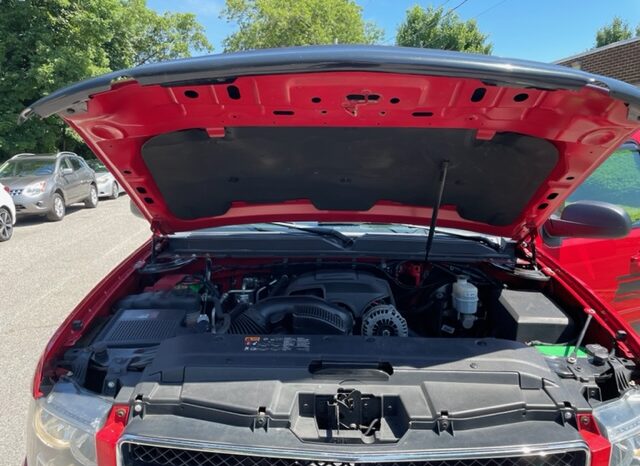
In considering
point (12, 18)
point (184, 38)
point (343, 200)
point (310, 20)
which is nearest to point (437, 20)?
point (310, 20)

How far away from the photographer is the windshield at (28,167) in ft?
34.4

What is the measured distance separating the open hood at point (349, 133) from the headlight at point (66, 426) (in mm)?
979

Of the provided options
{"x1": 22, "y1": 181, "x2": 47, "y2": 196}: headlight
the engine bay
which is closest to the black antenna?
the engine bay

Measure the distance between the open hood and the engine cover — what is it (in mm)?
414

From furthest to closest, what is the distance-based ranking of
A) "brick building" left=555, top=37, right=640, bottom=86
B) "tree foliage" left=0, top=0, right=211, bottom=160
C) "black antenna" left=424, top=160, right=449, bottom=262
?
"tree foliage" left=0, top=0, right=211, bottom=160
"brick building" left=555, top=37, right=640, bottom=86
"black antenna" left=424, top=160, right=449, bottom=262

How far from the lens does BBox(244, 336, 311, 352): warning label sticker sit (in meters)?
1.67

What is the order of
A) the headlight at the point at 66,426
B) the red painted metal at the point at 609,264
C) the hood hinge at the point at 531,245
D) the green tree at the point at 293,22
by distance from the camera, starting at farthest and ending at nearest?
the green tree at the point at 293,22 < the red painted metal at the point at 609,264 < the hood hinge at the point at 531,245 < the headlight at the point at 66,426

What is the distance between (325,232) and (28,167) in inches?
422

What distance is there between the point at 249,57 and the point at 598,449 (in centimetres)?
156

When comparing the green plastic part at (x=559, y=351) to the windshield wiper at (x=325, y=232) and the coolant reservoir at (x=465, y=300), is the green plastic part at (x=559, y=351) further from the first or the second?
the windshield wiper at (x=325, y=232)

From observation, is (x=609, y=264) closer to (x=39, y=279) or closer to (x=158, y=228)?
(x=158, y=228)

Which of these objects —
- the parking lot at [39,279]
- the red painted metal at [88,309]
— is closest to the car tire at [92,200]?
the parking lot at [39,279]

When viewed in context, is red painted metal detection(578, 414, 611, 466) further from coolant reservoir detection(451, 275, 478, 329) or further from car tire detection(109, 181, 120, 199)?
car tire detection(109, 181, 120, 199)

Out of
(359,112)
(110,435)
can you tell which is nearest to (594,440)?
(359,112)
